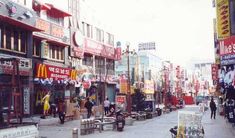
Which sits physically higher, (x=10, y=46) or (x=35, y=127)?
(x=10, y=46)

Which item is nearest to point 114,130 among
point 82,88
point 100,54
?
point 82,88

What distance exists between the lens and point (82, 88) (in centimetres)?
4638

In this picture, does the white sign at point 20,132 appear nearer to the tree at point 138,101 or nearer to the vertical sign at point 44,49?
the vertical sign at point 44,49

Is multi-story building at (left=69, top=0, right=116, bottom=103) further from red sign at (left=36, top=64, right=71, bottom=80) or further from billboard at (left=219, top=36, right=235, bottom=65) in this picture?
billboard at (left=219, top=36, right=235, bottom=65)

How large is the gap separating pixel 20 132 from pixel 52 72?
869 inches

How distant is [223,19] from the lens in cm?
2242

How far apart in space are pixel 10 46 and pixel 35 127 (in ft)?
57.9

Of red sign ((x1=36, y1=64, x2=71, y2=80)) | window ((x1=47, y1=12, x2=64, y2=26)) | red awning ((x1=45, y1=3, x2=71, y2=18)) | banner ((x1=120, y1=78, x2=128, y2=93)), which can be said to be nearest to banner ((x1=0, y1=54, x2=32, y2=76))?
red sign ((x1=36, y1=64, x2=71, y2=80))

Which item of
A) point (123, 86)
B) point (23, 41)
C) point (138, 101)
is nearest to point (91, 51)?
point (123, 86)

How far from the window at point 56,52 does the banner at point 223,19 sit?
68.3 ft

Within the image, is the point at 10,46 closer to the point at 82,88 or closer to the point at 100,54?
the point at 82,88

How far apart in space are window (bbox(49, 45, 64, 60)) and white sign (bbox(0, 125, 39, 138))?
2494cm

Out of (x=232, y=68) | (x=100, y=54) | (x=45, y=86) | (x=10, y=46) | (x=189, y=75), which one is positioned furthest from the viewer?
(x=189, y=75)

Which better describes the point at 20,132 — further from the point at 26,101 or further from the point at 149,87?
the point at 149,87
